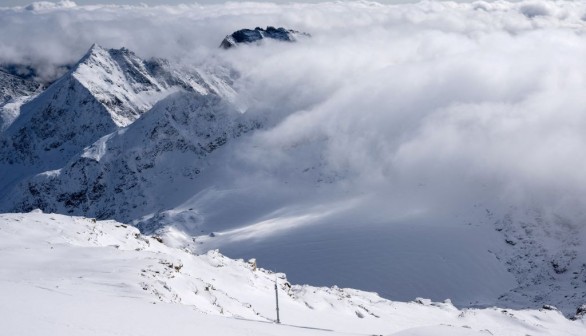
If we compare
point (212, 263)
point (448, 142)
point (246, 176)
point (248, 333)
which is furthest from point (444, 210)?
point (248, 333)

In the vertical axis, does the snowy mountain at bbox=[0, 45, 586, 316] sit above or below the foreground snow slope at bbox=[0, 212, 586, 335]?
below

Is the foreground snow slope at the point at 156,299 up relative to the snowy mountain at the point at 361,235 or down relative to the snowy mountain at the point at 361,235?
up

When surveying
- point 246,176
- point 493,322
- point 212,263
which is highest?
point 212,263

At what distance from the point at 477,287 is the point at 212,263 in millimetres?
67041

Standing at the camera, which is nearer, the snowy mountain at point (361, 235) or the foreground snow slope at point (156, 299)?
the foreground snow slope at point (156, 299)

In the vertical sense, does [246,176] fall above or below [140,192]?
above

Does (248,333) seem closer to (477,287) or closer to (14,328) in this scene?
(14,328)

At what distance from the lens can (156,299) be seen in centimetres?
3158

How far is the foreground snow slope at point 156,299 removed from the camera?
25.1 m

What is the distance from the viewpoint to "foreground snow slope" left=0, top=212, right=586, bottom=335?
82.4 ft

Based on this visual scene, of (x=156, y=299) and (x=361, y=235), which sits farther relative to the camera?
(x=361, y=235)

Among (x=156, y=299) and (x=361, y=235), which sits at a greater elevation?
(x=156, y=299)

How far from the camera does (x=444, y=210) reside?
142125 millimetres

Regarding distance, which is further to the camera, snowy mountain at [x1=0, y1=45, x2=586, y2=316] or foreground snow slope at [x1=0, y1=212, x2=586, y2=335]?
snowy mountain at [x1=0, y1=45, x2=586, y2=316]
